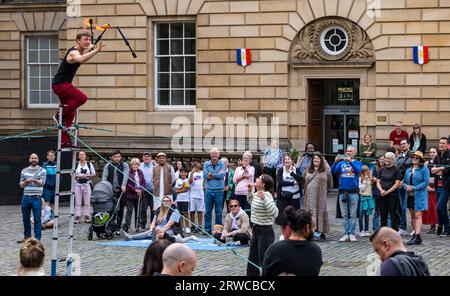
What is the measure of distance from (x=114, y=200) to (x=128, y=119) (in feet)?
30.6

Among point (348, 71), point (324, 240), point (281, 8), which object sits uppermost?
point (281, 8)

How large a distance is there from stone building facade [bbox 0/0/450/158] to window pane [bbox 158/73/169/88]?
0.03 meters

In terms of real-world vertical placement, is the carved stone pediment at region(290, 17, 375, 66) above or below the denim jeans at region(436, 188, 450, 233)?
above

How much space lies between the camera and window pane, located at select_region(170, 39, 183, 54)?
101 ft

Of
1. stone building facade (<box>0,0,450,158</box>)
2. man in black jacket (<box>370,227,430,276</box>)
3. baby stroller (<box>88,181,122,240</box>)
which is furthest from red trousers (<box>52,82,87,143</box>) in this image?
stone building facade (<box>0,0,450,158</box>)

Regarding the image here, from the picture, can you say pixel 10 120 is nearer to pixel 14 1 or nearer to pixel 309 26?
pixel 14 1

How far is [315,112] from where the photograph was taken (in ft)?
98.2

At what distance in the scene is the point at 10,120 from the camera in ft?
112

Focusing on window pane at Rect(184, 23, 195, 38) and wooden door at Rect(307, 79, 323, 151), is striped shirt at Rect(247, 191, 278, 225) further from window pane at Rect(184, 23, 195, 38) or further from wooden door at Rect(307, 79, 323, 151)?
window pane at Rect(184, 23, 195, 38)

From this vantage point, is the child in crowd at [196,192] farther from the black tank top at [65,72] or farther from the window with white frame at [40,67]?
the window with white frame at [40,67]

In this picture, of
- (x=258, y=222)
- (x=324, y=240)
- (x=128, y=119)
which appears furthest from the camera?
(x=128, y=119)

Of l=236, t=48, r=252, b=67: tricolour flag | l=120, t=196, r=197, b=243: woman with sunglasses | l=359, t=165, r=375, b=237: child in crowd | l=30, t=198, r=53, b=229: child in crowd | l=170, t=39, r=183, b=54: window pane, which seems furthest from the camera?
l=170, t=39, r=183, b=54: window pane

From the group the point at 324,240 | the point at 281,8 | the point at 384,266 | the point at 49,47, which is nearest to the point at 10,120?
the point at 49,47
